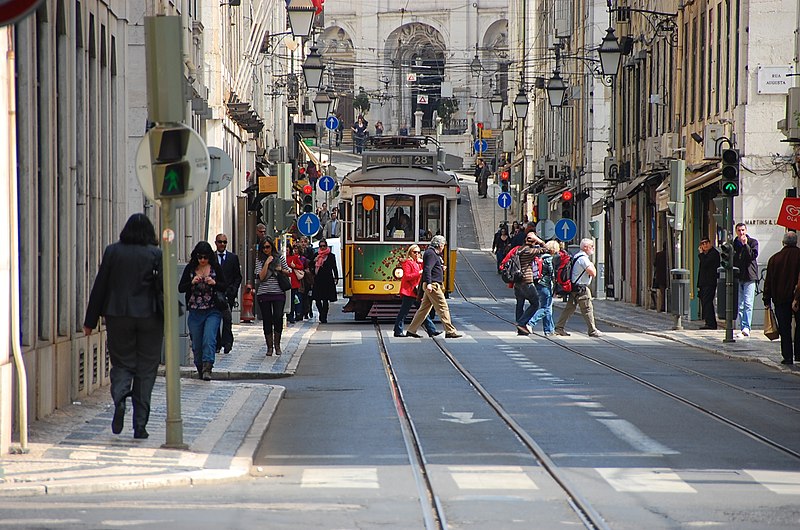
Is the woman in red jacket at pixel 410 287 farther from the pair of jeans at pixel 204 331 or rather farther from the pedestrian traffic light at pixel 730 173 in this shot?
the pair of jeans at pixel 204 331

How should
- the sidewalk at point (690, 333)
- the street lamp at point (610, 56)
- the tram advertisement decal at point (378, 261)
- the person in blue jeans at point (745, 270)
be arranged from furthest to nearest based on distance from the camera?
the street lamp at point (610, 56)
the tram advertisement decal at point (378, 261)
the person in blue jeans at point (745, 270)
the sidewalk at point (690, 333)

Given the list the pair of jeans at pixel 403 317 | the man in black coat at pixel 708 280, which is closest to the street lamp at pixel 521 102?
the man in black coat at pixel 708 280

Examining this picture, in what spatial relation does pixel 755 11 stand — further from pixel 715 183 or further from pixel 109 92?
pixel 109 92

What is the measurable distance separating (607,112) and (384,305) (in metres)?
22.6

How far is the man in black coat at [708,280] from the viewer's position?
31062mm

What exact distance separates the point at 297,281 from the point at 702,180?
8.26 meters

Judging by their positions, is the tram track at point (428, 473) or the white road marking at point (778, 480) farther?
the white road marking at point (778, 480)

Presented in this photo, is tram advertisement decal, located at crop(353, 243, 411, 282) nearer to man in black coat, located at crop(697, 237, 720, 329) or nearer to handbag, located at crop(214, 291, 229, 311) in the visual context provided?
man in black coat, located at crop(697, 237, 720, 329)

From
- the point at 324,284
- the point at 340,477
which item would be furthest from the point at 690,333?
the point at 340,477

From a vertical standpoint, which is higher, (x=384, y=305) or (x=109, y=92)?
(x=109, y=92)

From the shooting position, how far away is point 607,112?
54.9m

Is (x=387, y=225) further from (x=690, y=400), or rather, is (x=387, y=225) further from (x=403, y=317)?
(x=690, y=400)

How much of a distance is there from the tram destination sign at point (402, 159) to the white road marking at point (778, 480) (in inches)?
970

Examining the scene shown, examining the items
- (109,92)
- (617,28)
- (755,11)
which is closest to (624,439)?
(109,92)
